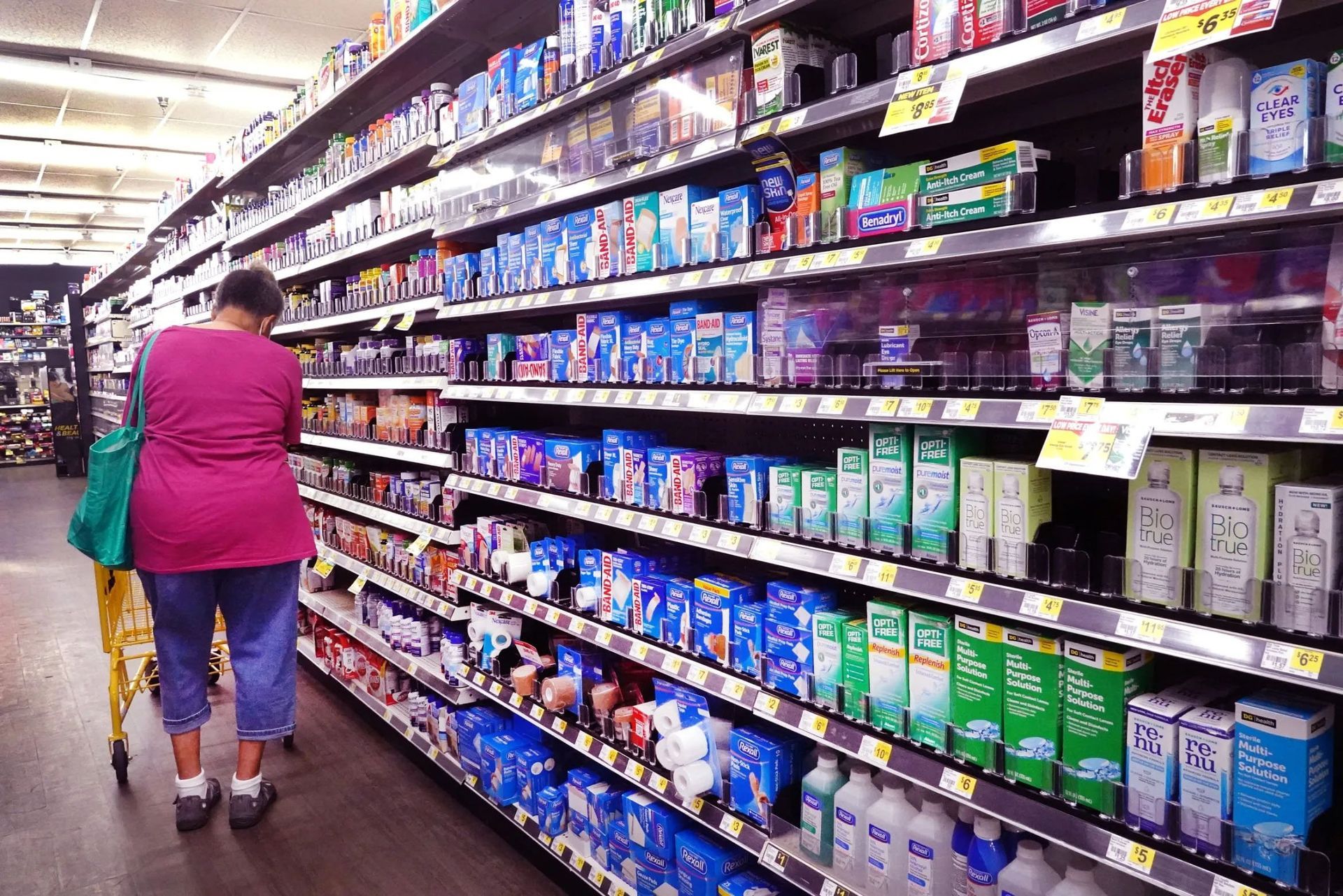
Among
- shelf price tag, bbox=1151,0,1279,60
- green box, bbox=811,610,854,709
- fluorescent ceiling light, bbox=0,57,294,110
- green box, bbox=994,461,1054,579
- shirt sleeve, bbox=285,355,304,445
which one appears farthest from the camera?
fluorescent ceiling light, bbox=0,57,294,110

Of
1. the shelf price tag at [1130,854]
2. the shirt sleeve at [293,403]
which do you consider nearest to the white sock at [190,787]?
the shirt sleeve at [293,403]

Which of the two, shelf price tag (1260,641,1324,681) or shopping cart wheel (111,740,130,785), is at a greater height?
shelf price tag (1260,641,1324,681)

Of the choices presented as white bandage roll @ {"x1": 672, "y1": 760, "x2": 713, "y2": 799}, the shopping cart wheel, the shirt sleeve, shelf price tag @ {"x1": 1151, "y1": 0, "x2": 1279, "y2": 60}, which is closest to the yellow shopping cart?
the shopping cart wheel

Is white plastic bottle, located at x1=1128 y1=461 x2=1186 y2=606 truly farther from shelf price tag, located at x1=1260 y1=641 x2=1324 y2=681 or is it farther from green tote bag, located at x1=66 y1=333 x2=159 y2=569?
green tote bag, located at x1=66 y1=333 x2=159 y2=569

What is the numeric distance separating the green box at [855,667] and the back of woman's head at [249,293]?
8.42 ft

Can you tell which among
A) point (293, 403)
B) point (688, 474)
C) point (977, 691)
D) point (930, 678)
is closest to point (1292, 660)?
point (977, 691)

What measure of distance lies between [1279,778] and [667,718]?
5.28ft

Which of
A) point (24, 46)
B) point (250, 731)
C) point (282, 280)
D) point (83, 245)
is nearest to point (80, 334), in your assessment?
point (83, 245)

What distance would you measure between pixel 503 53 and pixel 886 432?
218 cm

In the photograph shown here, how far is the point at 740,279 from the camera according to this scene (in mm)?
2234

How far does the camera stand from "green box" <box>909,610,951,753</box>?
192 centimetres

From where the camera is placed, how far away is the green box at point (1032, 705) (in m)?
1.73

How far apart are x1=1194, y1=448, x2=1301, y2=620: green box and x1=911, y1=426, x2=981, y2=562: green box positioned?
478mm

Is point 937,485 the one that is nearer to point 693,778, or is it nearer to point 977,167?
point 977,167
